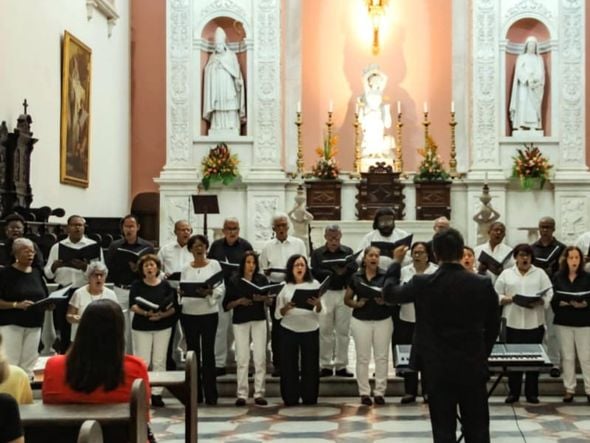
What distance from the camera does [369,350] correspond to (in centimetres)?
888

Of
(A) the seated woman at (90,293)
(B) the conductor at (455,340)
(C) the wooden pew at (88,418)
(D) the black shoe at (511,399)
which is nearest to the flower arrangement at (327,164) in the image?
(D) the black shoe at (511,399)

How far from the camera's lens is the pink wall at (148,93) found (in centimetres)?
1706

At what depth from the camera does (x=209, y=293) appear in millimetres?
8820

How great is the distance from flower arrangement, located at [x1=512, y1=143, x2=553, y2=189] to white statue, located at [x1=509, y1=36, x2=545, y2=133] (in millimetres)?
554

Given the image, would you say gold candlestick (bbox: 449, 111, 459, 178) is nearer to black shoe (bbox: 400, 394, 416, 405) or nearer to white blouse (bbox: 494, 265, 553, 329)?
white blouse (bbox: 494, 265, 553, 329)

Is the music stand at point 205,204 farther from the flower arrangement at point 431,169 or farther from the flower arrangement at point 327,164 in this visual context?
the flower arrangement at point 431,169

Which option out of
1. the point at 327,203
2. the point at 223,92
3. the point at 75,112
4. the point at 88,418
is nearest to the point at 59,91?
the point at 75,112

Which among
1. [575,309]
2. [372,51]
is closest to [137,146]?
[372,51]

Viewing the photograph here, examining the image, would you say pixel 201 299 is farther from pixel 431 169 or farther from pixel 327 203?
Result: pixel 431 169

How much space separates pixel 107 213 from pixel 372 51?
18.4 ft

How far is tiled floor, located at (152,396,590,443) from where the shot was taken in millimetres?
7508

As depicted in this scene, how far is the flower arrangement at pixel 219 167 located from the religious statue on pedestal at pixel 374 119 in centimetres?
223

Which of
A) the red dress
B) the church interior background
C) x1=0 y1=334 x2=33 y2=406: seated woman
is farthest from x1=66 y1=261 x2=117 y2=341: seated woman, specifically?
the church interior background

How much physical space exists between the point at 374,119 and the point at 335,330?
7228mm
